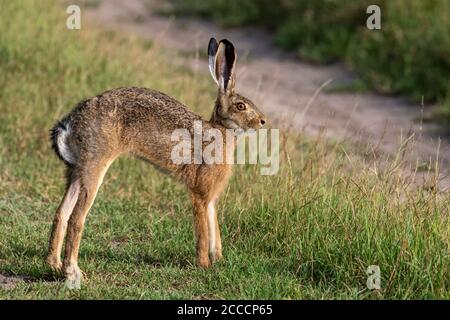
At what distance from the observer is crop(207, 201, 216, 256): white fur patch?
21.2ft

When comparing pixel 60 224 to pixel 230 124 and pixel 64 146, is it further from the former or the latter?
pixel 230 124

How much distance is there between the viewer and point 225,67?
656 centimetres

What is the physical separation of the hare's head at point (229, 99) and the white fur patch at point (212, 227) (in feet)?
1.84

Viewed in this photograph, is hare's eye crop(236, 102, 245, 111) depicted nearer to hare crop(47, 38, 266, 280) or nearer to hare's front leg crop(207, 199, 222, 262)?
hare crop(47, 38, 266, 280)

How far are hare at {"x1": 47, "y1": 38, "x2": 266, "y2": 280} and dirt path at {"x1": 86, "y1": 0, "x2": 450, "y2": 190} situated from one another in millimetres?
1795

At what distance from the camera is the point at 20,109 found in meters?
9.15

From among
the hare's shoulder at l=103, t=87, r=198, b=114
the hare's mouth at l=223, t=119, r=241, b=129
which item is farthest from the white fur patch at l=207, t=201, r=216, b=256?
the hare's shoulder at l=103, t=87, r=198, b=114

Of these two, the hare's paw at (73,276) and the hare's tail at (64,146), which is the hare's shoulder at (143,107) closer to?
the hare's tail at (64,146)

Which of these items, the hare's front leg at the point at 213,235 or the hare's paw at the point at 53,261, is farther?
the hare's front leg at the point at 213,235

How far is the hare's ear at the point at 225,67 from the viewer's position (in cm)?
647

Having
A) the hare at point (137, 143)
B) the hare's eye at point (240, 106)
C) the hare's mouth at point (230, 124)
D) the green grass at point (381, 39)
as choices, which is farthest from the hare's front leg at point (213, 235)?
the green grass at point (381, 39)

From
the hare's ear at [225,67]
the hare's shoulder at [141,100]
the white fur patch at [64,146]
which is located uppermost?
the hare's ear at [225,67]

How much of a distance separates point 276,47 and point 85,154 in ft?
26.1

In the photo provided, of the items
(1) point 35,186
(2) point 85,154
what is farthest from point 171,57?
(2) point 85,154
